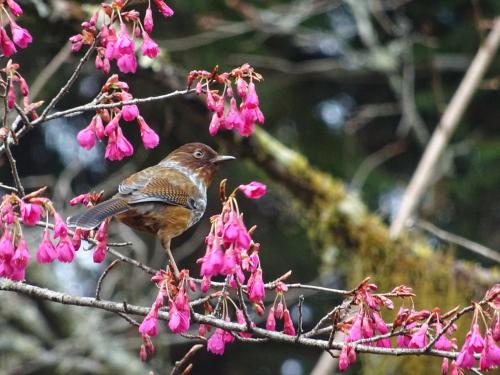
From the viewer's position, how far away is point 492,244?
31.2 feet

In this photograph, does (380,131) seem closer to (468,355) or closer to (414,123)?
(414,123)

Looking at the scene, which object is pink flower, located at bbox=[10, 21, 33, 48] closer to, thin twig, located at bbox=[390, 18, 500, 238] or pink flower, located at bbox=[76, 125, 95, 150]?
pink flower, located at bbox=[76, 125, 95, 150]

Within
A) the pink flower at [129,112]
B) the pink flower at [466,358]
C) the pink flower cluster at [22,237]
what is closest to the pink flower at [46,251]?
the pink flower cluster at [22,237]

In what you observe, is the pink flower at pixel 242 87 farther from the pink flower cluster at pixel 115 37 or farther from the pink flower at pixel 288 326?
the pink flower at pixel 288 326

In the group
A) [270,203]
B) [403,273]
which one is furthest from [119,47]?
[270,203]

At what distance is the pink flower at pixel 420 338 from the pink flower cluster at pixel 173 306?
0.66 metres

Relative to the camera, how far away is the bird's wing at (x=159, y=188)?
3.71m

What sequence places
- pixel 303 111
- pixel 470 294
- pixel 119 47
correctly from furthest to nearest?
1. pixel 303 111
2. pixel 470 294
3. pixel 119 47

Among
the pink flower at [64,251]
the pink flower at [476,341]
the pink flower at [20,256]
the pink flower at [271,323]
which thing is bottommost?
the pink flower at [271,323]

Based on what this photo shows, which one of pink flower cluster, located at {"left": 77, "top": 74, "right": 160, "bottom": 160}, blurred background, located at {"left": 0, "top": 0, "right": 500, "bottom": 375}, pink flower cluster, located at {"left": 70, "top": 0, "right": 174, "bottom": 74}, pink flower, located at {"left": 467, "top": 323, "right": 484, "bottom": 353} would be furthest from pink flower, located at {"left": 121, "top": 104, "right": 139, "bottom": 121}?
blurred background, located at {"left": 0, "top": 0, "right": 500, "bottom": 375}

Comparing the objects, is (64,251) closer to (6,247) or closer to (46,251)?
(46,251)

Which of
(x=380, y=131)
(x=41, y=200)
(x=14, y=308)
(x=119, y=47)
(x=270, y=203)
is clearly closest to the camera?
(x=41, y=200)

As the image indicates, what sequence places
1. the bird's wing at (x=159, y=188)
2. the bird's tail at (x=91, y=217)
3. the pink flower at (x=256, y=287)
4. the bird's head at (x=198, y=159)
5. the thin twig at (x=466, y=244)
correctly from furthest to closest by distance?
the thin twig at (x=466, y=244) < the bird's head at (x=198, y=159) < the bird's wing at (x=159, y=188) < the bird's tail at (x=91, y=217) < the pink flower at (x=256, y=287)

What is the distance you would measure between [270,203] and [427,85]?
224 centimetres
